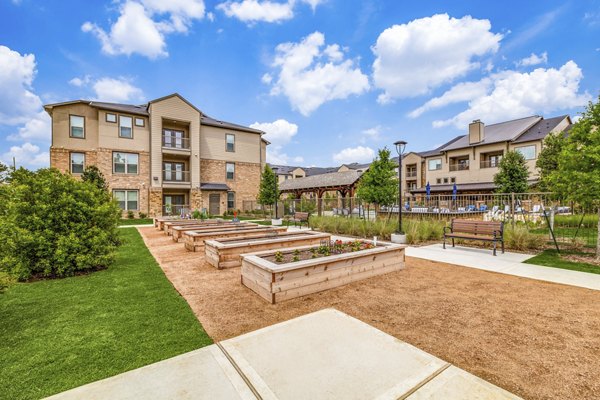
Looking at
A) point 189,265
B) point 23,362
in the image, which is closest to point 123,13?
point 189,265

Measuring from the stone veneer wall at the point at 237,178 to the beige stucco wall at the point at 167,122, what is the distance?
1.29 metres

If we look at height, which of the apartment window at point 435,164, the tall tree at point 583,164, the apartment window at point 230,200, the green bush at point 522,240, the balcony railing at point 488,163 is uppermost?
the apartment window at point 435,164

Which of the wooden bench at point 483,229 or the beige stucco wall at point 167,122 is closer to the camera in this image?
the wooden bench at point 483,229

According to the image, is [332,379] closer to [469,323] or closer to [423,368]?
[423,368]

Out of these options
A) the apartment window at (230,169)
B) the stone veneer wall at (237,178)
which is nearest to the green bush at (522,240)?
the stone veneer wall at (237,178)

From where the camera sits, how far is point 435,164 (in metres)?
37.1

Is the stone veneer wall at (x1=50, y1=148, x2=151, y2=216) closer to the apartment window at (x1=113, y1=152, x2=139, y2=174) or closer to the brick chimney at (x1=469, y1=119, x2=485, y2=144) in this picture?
the apartment window at (x1=113, y1=152, x2=139, y2=174)

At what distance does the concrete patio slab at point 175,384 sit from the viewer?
216 cm

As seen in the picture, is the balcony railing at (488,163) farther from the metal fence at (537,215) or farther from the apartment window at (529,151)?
the metal fence at (537,215)

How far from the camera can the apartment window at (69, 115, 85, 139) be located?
20922 mm

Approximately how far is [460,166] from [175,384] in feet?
130

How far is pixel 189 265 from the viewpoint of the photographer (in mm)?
6883

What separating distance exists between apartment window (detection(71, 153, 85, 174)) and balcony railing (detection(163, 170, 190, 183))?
5.93m

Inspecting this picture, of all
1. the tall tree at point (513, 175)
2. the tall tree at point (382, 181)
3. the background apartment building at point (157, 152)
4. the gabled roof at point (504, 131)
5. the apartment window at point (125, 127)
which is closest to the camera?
the tall tree at point (382, 181)
